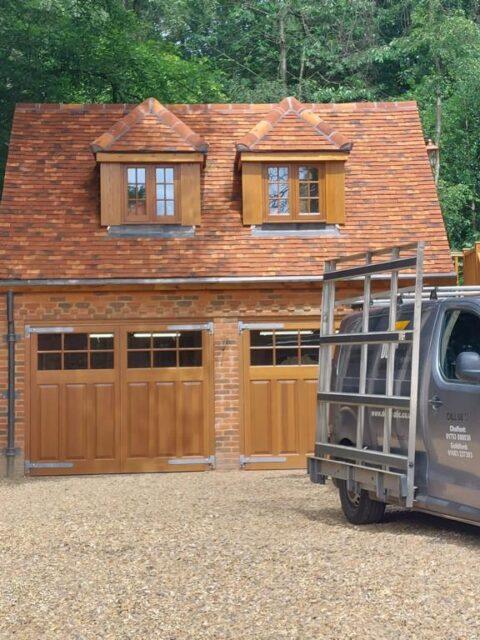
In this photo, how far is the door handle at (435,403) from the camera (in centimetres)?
973

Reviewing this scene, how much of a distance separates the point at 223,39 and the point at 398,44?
6063 millimetres

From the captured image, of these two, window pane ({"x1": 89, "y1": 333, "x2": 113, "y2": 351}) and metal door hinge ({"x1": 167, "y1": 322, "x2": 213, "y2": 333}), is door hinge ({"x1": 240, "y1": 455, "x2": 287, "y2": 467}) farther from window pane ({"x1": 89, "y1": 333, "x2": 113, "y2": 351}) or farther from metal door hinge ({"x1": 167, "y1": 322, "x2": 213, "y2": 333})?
window pane ({"x1": 89, "y1": 333, "x2": 113, "y2": 351})

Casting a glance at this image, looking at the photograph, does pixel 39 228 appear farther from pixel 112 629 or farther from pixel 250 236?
pixel 112 629

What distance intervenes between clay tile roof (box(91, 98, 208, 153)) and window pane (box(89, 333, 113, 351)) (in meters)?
3.07

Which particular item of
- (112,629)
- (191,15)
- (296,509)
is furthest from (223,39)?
(112,629)

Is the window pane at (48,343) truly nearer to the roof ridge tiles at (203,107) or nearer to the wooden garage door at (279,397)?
the wooden garage door at (279,397)

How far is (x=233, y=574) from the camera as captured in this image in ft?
27.1

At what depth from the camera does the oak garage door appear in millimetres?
17969

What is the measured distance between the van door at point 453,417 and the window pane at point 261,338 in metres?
8.35

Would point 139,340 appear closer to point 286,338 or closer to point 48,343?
point 48,343

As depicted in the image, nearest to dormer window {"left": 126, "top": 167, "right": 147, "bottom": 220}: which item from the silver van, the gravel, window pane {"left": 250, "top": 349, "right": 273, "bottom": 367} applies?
window pane {"left": 250, "top": 349, "right": 273, "bottom": 367}

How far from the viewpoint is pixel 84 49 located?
25875 millimetres

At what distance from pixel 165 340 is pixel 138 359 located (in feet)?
1.69

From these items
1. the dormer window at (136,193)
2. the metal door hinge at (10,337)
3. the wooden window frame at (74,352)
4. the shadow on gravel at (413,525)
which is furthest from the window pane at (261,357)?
the shadow on gravel at (413,525)
